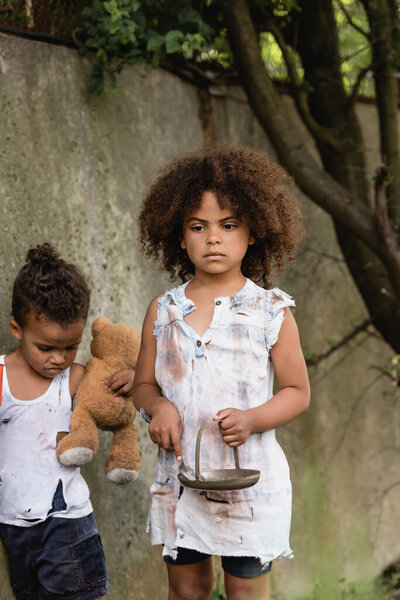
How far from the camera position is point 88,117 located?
10.6 feet

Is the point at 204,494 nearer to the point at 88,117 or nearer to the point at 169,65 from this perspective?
the point at 88,117

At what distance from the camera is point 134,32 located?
333 cm

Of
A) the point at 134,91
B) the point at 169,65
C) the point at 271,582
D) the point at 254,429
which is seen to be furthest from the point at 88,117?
the point at 271,582

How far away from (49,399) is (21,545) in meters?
0.46

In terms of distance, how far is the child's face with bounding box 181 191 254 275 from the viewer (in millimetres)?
2314

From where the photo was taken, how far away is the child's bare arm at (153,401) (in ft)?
7.19

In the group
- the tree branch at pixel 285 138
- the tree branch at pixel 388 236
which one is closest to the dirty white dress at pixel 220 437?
the tree branch at pixel 388 236

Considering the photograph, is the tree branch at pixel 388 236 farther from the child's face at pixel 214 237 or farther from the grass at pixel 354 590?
the grass at pixel 354 590

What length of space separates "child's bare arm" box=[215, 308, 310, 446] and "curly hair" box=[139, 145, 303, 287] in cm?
28

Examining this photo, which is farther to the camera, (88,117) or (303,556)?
(303,556)

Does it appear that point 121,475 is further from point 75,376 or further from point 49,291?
point 49,291

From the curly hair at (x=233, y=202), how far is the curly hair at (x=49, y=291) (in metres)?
0.29

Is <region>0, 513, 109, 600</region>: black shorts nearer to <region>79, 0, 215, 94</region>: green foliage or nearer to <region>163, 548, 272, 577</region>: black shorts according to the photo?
<region>163, 548, 272, 577</region>: black shorts

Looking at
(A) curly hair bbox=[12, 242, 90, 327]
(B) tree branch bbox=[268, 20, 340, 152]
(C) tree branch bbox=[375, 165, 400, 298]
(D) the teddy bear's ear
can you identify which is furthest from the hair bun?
(B) tree branch bbox=[268, 20, 340, 152]
